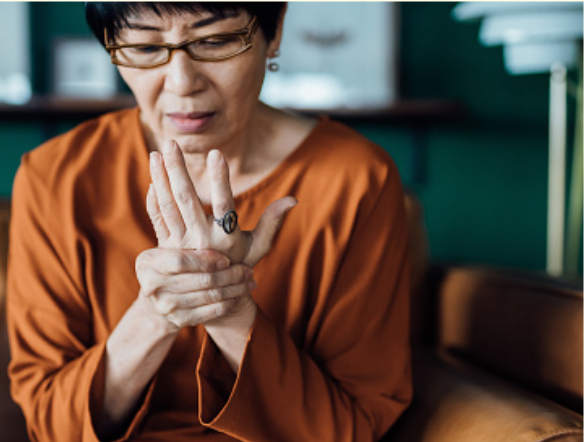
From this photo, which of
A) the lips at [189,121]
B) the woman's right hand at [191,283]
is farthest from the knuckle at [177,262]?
the lips at [189,121]

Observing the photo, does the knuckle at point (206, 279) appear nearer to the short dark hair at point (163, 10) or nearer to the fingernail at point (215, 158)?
the fingernail at point (215, 158)

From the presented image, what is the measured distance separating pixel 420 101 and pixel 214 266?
6.32 ft

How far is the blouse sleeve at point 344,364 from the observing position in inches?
38.1

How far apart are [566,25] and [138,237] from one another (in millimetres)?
1645

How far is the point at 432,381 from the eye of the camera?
1233 mm

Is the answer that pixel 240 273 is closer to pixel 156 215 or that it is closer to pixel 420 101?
pixel 156 215

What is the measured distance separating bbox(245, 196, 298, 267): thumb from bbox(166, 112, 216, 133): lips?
7.3 inches

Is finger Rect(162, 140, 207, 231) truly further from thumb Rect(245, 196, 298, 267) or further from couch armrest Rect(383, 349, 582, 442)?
couch armrest Rect(383, 349, 582, 442)

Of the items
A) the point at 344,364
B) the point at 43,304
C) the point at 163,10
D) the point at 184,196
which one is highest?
the point at 163,10

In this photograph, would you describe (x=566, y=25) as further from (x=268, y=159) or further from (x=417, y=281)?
(x=268, y=159)

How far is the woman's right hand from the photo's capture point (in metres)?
0.83

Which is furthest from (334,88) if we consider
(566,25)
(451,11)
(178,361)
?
(178,361)

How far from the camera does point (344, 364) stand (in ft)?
3.60

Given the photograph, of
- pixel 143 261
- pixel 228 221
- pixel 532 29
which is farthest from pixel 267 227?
pixel 532 29
